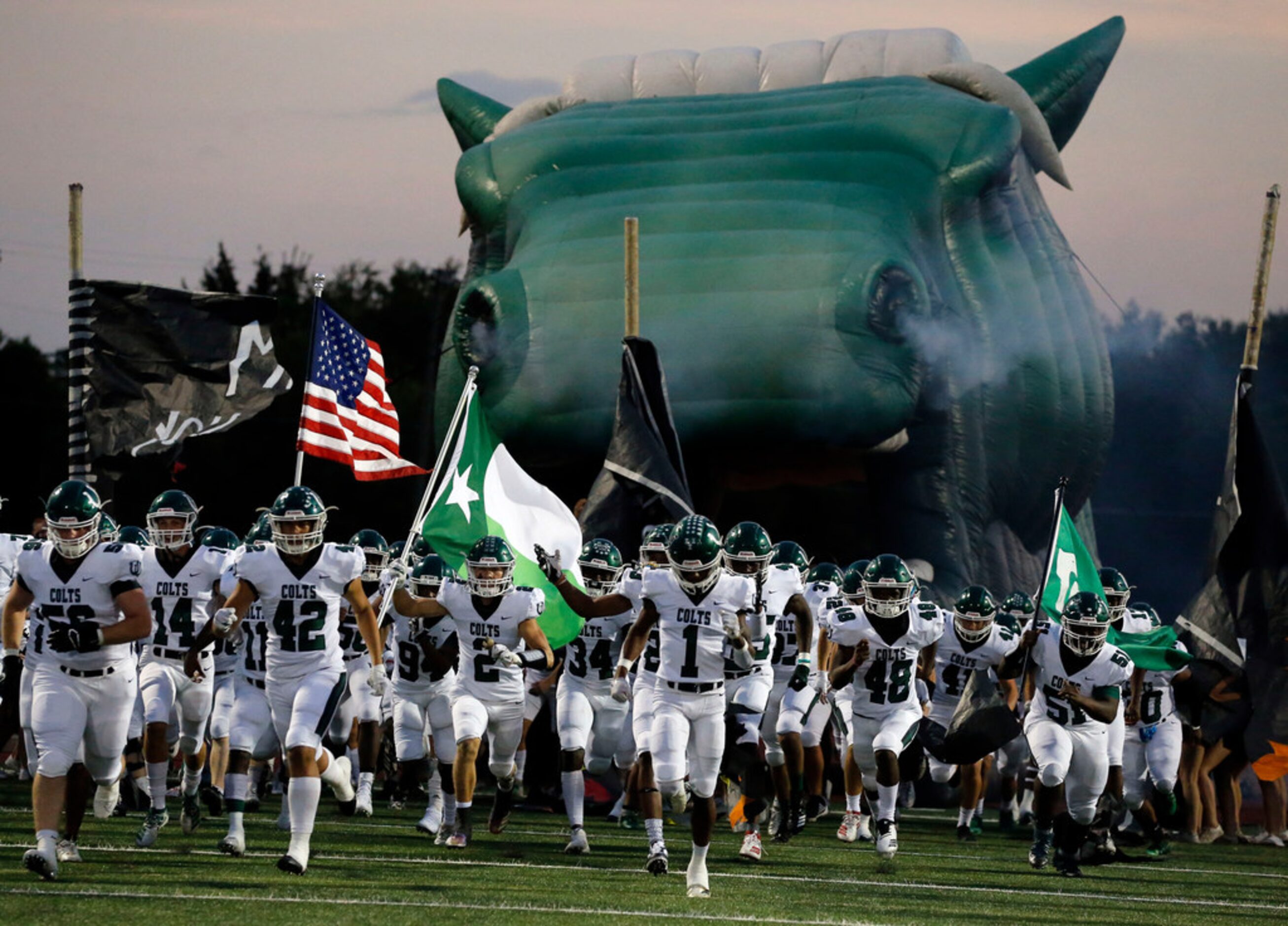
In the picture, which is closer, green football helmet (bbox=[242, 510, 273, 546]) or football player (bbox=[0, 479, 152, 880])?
football player (bbox=[0, 479, 152, 880])

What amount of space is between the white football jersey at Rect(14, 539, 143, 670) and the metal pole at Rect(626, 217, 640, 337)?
25.0 ft

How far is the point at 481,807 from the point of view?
13.8m

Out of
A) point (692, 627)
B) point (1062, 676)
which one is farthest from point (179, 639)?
point (1062, 676)

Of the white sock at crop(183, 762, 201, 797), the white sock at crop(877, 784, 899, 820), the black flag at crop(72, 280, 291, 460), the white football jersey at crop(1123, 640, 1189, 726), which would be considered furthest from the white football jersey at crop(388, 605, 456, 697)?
the white football jersey at crop(1123, 640, 1189, 726)

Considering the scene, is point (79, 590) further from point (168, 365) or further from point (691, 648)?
point (168, 365)

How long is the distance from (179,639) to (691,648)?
3228mm

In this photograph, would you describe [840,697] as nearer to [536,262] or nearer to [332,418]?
[332,418]

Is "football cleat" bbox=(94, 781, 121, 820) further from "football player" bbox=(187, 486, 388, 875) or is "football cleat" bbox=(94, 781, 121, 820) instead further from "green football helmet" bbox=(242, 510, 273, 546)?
Answer: "football player" bbox=(187, 486, 388, 875)

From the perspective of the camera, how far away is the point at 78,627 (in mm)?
8578

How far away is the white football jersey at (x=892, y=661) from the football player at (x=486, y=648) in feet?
6.34

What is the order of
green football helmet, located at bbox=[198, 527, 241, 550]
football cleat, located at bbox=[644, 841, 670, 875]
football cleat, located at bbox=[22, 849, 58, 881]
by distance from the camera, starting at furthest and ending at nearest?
green football helmet, located at bbox=[198, 527, 241, 550], football cleat, located at bbox=[644, 841, 670, 875], football cleat, located at bbox=[22, 849, 58, 881]

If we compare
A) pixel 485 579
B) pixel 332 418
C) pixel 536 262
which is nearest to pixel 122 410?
pixel 332 418

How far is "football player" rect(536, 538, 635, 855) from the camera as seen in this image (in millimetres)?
11289

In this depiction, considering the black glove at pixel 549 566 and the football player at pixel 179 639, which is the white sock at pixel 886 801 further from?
the football player at pixel 179 639
